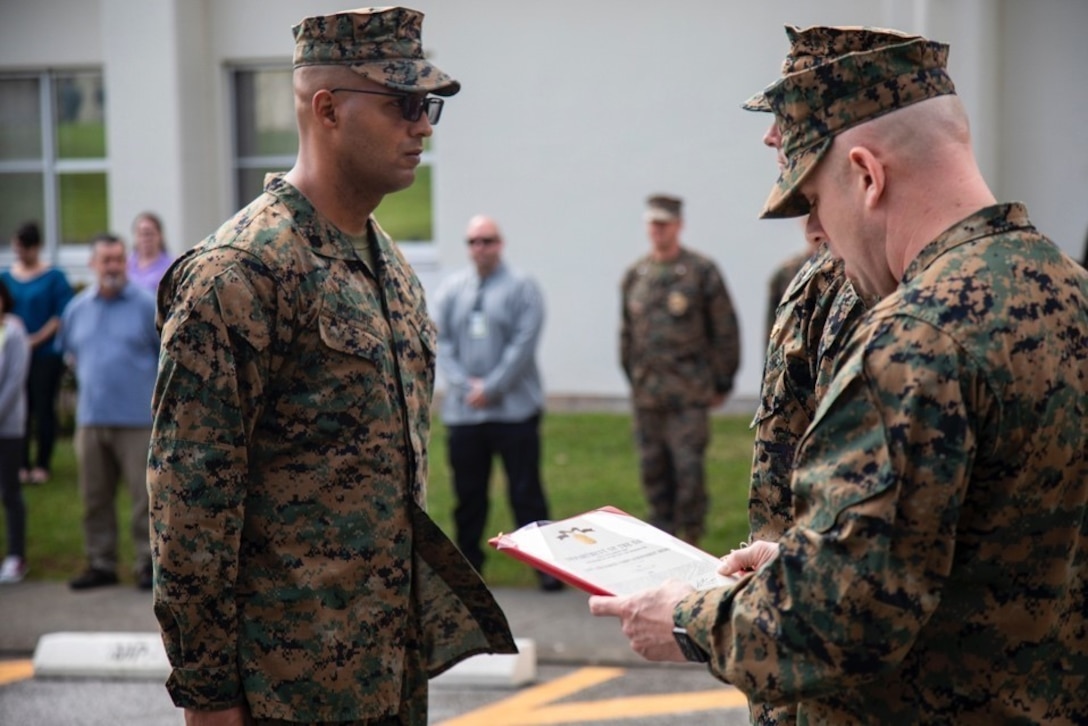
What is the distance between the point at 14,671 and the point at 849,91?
21.9 feet

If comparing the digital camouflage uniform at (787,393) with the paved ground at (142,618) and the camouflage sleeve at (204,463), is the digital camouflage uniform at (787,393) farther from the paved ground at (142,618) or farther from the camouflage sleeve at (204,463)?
the paved ground at (142,618)

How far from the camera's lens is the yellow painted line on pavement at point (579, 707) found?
6.64 m

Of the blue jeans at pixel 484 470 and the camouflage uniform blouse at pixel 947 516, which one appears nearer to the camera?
the camouflage uniform blouse at pixel 947 516

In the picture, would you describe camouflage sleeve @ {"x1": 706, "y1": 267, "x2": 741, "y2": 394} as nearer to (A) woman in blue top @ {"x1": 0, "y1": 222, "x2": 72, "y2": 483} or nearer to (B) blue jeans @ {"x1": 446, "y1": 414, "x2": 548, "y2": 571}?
(B) blue jeans @ {"x1": 446, "y1": 414, "x2": 548, "y2": 571}

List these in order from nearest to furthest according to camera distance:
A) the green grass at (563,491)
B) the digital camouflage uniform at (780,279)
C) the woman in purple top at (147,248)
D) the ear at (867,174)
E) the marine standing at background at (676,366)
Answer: the ear at (867,174), the marine standing at background at (676,366), the green grass at (563,491), the digital camouflage uniform at (780,279), the woman in purple top at (147,248)

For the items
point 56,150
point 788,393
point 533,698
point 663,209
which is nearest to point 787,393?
point 788,393

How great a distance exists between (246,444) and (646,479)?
22.0 feet

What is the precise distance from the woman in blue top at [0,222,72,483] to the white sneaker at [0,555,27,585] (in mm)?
2991

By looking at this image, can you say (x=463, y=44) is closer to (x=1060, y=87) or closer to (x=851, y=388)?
(x=1060, y=87)

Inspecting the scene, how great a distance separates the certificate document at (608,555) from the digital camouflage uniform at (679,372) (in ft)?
21.8

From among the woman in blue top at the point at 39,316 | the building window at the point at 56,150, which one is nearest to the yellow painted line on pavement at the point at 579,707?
the woman in blue top at the point at 39,316

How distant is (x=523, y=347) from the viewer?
912 cm

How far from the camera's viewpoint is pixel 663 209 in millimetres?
9828

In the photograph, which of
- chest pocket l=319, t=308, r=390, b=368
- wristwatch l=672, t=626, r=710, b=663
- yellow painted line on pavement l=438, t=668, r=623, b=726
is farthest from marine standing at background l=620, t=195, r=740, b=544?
wristwatch l=672, t=626, r=710, b=663
